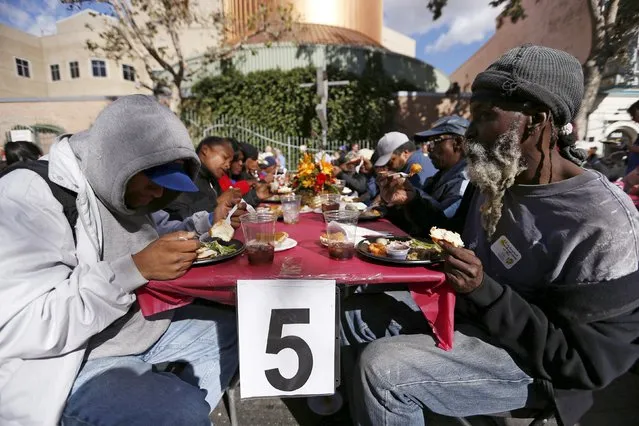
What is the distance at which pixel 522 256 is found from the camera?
1.54 meters

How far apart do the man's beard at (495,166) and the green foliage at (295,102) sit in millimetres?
14419

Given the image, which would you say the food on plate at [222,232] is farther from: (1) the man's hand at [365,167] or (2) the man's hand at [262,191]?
(1) the man's hand at [365,167]

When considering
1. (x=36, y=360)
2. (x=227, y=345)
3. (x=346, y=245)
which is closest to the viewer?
(x=36, y=360)

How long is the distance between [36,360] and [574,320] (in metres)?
1.95

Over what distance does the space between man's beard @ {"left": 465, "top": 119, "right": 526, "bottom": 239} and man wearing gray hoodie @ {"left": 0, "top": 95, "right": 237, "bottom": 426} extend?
1.32m

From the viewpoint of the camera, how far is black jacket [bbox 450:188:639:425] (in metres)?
1.23

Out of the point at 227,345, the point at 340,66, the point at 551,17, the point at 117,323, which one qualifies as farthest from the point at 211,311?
the point at 551,17

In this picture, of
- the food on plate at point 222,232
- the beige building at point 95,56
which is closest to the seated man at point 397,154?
the food on plate at point 222,232

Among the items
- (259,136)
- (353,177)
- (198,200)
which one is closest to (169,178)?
(198,200)

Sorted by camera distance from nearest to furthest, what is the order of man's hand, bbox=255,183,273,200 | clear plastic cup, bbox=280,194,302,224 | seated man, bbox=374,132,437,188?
clear plastic cup, bbox=280,194,302,224 → man's hand, bbox=255,183,273,200 → seated man, bbox=374,132,437,188

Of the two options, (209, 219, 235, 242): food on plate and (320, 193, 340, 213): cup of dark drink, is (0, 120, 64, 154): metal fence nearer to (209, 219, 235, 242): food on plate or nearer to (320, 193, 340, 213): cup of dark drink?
(320, 193, 340, 213): cup of dark drink

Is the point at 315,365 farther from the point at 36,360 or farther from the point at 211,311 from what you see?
the point at 36,360

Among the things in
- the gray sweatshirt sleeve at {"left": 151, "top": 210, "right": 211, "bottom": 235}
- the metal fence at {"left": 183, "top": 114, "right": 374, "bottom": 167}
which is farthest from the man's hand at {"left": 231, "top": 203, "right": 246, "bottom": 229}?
the metal fence at {"left": 183, "top": 114, "right": 374, "bottom": 167}

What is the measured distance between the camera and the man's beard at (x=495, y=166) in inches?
59.8
